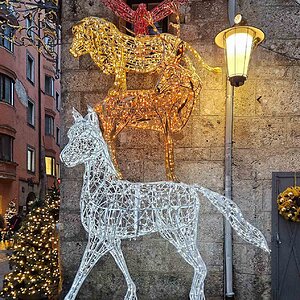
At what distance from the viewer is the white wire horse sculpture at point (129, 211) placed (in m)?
4.02

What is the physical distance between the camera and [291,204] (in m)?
4.82

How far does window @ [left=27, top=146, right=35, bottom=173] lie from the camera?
2090 cm

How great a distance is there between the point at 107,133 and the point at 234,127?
5.73 feet

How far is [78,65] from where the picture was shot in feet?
17.2

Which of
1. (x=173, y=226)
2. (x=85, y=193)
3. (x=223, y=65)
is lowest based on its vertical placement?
(x=173, y=226)

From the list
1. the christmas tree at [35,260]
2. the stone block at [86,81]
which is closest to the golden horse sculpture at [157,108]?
the stone block at [86,81]

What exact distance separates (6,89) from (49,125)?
6.23 meters

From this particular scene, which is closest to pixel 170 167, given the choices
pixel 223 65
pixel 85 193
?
pixel 85 193

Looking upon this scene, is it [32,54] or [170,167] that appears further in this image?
[32,54]

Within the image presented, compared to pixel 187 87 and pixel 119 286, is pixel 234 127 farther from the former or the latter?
pixel 119 286

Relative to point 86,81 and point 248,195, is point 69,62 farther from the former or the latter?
point 248,195

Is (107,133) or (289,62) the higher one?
(289,62)

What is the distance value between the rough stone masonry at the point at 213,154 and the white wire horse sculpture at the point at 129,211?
1012 mm

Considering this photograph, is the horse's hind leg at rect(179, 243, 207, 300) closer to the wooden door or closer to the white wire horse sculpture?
the white wire horse sculpture
